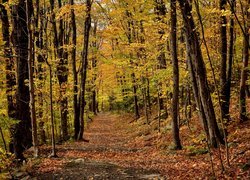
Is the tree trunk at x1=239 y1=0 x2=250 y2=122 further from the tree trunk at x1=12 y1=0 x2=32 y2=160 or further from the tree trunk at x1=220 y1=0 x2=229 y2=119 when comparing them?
the tree trunk at x1=12 y1=0 x2=32 y2=160

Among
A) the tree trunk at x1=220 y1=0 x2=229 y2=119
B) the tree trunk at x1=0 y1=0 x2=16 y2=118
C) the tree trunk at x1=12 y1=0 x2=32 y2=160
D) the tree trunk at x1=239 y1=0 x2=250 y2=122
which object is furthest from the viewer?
the tree trunk at x1=0 y1=0 x2=16 y2=118

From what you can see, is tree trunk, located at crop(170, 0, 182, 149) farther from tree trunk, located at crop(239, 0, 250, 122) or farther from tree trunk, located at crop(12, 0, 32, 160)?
tree trunk, located at crop(12, 0, 32, 160)

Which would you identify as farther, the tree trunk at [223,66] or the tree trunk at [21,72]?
the tree trunk at [223,66]

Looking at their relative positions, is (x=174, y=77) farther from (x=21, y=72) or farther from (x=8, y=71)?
(x=8, y=71)

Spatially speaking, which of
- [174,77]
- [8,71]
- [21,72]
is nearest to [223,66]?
[174,77]

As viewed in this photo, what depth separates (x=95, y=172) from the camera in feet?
31.2

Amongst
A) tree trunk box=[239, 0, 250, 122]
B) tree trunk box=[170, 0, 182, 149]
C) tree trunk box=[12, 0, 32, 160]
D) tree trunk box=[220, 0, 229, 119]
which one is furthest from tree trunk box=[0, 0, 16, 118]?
tree trunk box=[239, 0, 250, 122]

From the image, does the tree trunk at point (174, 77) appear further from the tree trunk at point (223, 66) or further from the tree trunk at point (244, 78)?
the tree trunk at point (244, 78)

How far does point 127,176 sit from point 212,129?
4.09 m

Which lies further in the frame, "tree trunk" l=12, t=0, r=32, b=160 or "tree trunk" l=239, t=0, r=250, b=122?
"tree trunk" l=239, t=0, r=250, b=122

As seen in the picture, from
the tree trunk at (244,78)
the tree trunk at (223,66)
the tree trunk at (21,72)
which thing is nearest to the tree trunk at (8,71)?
the tree trunk at (21,72)

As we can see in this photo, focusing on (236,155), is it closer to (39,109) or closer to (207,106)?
(207,106)

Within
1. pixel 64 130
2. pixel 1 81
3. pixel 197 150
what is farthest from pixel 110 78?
pixel 197 150

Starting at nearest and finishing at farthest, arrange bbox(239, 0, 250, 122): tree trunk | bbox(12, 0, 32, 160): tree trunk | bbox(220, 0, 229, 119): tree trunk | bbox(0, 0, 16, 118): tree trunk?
bbox(12, 0, 32, 160): tree trunk
bbox(239, 0, 250, 122): tree trunk
bbox(220, 0, 229, 119): tree trunk
bbox(0, 0, 16, 118): tree trunk
